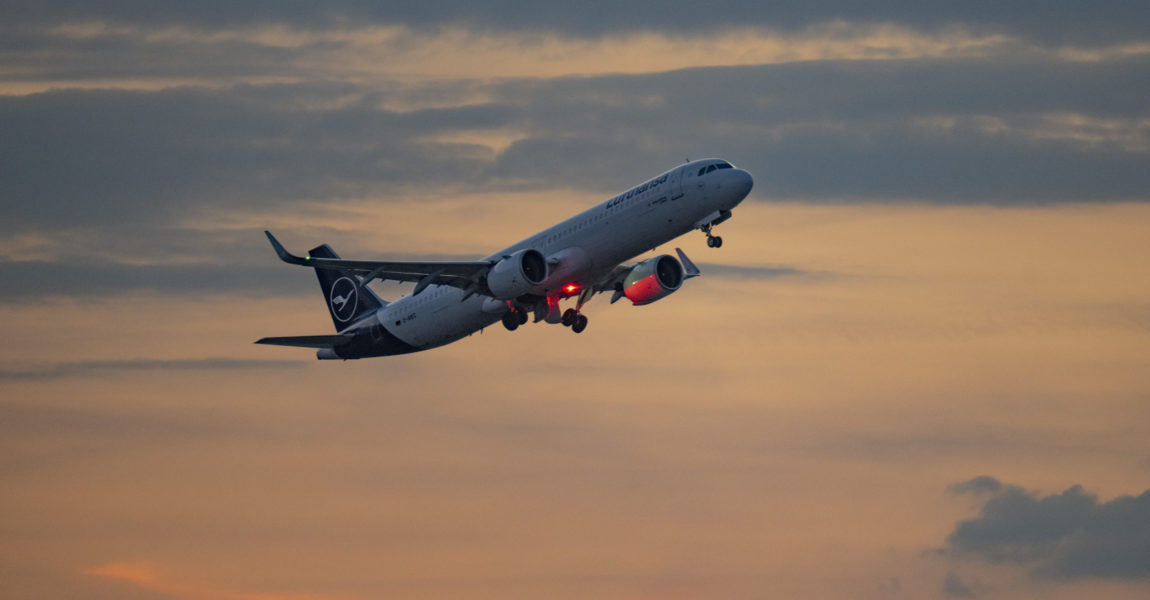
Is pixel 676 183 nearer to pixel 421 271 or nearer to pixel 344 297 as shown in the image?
pixel 421 271

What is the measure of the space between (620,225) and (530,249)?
5733 mm

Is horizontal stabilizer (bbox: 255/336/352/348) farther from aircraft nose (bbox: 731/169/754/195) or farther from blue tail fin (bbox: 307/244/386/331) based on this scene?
aircraft nose (bbox: 731/169/754/195)

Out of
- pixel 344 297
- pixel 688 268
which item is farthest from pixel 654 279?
pixel 344 297

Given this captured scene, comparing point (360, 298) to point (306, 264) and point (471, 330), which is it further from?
point (306, 264)

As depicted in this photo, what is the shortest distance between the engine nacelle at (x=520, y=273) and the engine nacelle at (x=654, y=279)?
8894 mm

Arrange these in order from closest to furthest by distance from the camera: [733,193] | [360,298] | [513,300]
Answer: [733,193], [513,300], [360,298]

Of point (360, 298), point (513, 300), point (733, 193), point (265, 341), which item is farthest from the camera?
point (360, 298)

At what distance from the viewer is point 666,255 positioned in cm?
9544

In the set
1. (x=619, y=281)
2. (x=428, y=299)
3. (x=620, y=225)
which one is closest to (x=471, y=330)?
(x=428, y=299)

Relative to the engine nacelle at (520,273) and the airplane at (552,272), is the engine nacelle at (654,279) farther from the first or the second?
the engine nacelle at (520,273)

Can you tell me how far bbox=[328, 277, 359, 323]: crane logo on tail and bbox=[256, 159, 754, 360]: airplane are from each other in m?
1.71

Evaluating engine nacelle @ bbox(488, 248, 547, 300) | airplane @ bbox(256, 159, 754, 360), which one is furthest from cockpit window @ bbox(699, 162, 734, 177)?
engine nacelle @ bbox(488, 248, 547, 300)

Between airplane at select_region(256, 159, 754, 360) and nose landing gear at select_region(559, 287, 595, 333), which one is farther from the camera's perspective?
nose landing gear at select_region(559, 287, 595, 333)

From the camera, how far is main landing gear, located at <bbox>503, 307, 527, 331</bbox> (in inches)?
3652
